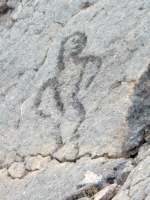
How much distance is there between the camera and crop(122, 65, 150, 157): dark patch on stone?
2.97m

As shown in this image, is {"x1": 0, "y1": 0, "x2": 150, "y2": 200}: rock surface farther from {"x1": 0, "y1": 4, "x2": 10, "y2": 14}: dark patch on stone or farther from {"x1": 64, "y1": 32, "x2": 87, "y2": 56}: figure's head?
{"x1": 0, "y1": 4, "x2": 10, "y2": 14}: dark patch on stone

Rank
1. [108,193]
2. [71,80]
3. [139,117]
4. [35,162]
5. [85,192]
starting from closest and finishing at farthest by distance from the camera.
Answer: [108,193], [85,192], [139,117], [35,162], [71,80]

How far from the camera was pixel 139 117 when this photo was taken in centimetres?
305

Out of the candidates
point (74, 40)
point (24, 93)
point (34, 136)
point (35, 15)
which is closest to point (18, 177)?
point (34, 136)

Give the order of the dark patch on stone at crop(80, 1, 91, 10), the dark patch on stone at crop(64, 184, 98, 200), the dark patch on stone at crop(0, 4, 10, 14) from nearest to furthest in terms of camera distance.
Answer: the dark patch on stone at crop(64, 184, 98, 200), the dark patch on stone at crop(80, 1, 91, 10), the dark patch on stone at crop(0, 4, 10, 14)

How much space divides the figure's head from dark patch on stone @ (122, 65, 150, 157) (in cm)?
57

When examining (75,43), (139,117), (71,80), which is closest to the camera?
(139,117)

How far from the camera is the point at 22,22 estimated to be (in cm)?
413

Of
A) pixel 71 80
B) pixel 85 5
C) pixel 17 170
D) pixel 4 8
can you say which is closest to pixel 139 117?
pixel 71 80

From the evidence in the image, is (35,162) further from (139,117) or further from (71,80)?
(139,117)

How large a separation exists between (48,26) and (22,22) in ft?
0.91

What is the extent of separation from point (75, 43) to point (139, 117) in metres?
0.75

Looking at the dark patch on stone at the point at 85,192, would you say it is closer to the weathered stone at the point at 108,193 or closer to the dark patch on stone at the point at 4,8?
the weathered stone at the point at 108,193

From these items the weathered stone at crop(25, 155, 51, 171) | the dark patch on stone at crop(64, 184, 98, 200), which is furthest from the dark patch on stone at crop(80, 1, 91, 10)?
the dark patch on stone at crop(64, 184, 98, 200)
